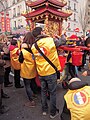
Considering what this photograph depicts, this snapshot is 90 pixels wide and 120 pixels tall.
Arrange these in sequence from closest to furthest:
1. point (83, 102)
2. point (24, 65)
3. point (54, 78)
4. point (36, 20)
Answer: point (83, 102)
point (54, 78)
point (24, 65)
point (36, 20)

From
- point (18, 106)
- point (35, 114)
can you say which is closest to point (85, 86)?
point (35, 114)

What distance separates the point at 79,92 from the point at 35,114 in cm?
241

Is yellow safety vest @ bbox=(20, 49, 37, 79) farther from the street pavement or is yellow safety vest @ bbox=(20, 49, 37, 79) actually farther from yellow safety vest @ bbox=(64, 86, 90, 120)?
yellow safety vest @ bbox=(64, 86, 90, 120)

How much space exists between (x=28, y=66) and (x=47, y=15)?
3631 mm

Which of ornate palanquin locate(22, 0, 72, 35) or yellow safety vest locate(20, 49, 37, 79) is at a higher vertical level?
ornate palanquin locate(22, 0, 72, 35)

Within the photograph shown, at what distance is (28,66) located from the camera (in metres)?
4.79

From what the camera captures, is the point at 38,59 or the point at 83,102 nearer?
the point at 83,102

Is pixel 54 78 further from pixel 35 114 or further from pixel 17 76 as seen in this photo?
pixel 17 76

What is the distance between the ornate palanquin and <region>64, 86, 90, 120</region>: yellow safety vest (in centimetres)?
550

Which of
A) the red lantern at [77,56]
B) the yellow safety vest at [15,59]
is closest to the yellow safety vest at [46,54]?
the red lantern at [77,56]

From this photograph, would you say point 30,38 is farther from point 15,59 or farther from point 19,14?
point 19,14

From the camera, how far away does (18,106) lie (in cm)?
502

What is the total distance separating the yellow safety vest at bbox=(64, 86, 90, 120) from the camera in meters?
2.26

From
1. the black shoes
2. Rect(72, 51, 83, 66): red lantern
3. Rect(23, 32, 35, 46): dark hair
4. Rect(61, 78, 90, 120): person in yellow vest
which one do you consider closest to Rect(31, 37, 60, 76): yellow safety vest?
Rect(23, 32, 35, 46): dark hair
